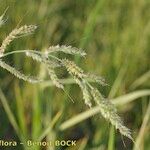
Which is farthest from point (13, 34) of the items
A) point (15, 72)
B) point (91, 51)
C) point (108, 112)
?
point (91, 51)

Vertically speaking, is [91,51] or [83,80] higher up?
[91,51]

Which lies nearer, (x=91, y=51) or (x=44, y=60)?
(x=44, y=60)

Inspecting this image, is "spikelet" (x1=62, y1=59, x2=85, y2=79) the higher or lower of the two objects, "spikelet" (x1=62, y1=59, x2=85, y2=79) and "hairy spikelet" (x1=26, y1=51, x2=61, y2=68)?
the lower

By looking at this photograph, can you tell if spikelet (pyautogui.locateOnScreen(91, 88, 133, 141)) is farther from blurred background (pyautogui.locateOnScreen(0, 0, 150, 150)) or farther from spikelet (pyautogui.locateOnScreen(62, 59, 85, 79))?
blurred background (pyautogui.locateOnScreen(0, 0, 150, 150))

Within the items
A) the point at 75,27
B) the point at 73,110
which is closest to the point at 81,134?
the point at 73,110

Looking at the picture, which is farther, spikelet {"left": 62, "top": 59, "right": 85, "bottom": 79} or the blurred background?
the blurred background

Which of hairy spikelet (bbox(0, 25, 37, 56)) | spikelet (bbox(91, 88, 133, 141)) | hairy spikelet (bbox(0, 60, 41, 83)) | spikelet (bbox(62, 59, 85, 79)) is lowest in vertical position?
spikelet (bbox(91, 88, 133, 141))

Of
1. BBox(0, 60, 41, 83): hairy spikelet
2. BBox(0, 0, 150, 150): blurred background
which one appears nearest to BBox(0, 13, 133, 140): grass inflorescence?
BBox(0, 60, 41, 83): hairy spikelet

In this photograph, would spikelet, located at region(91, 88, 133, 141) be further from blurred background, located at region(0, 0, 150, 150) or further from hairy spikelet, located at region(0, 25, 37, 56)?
blurred background, located at region(0, 0, 150, 150)

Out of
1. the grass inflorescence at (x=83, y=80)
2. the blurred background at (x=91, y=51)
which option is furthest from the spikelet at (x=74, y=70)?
the blurred background at (x=91, y=51)

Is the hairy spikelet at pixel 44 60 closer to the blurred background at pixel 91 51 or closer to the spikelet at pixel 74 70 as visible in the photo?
the spikelet at pixel 74 70

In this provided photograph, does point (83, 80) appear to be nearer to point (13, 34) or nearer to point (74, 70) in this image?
point (74, 70)
